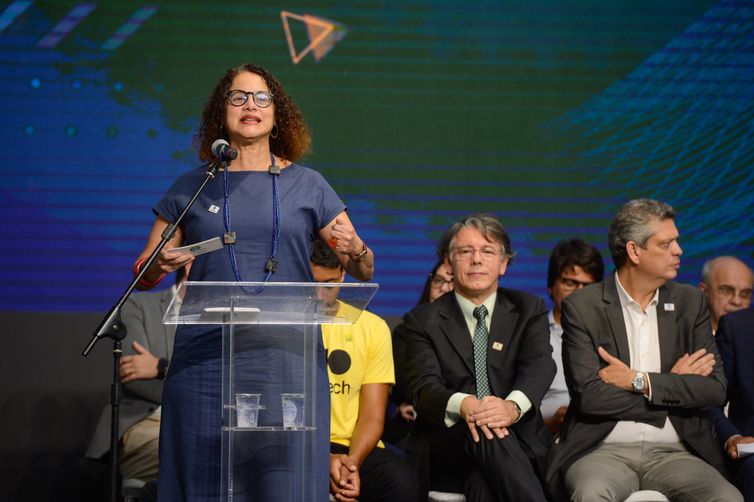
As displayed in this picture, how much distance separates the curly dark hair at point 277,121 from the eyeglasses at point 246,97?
8 centimetres

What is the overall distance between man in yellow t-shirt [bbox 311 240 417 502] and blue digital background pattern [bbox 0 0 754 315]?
3.94ft

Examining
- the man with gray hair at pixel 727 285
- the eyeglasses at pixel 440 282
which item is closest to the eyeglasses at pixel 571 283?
the eyeglasses at pixel 440 282

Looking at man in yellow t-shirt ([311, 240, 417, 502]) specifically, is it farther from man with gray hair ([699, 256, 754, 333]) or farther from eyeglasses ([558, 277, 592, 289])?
man with gray hair ([699, 256, 754, 333])

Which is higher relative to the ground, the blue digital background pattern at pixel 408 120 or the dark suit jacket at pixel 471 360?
the blue digital background pattern at pixel 408 120

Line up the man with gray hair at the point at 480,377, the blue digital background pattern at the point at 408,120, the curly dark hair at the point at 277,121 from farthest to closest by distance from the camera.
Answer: the blue digital background pattern at the point at 408,120, the man with gray hair at the point at 480,377, the curly dark hair at the point at 277,121

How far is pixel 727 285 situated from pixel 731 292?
4cm

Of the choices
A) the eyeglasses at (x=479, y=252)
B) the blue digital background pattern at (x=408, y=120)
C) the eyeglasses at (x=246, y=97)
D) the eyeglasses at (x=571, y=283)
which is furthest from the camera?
the blue digital background pattern at (x=408, y=120)

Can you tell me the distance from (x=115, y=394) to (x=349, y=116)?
7.57 feet

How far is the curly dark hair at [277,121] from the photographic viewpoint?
3.07m

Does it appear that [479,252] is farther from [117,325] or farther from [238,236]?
[117,325]

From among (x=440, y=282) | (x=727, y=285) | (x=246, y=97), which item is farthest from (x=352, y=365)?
(x=727, y=285)

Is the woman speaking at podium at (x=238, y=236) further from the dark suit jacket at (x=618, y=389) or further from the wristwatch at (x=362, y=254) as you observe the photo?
the dark suit jacket at (x=618, y=389)

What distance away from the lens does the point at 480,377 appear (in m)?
3.80

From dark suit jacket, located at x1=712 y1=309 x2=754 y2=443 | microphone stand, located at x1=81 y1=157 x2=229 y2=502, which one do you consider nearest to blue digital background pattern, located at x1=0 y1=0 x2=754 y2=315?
dark suit jacket, located at x1=712 y1=309 x2=754 y2=443
